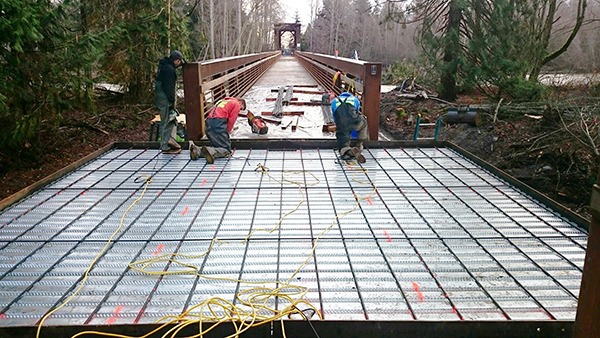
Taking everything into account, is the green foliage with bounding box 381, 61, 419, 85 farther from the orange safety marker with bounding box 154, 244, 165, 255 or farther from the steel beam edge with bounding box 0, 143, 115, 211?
the orange safety marker with bounding box 154, 244, 165, 255

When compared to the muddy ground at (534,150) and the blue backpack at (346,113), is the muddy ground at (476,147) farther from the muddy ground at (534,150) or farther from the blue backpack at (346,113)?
the blue backpack at (346,113)

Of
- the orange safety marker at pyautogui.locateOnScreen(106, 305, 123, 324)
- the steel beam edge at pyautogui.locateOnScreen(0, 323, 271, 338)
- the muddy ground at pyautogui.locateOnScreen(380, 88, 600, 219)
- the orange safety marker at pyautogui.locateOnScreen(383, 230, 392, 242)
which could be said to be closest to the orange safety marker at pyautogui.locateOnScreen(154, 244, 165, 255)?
the orange safety marker at pyautogui.locateOnScreen(106, 305, 123, 324)

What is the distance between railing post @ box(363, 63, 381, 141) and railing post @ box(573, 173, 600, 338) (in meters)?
5.94

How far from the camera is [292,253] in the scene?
3.39m

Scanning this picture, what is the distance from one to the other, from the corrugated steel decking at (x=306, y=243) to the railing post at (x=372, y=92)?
6.45 ft

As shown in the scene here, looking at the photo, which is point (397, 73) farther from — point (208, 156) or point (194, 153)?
point (208, 156)

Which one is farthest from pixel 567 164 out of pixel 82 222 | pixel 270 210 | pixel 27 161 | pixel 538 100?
pixel 27 161

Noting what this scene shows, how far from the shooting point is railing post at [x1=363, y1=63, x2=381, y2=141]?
288 inches

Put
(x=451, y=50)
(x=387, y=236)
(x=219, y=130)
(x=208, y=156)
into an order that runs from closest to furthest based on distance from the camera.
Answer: (x=387, y=236)
(x=208, y=156)
(x=219, y=130)
(x=451, y=50)

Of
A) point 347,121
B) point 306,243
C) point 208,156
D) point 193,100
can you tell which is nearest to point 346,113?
point 347,121

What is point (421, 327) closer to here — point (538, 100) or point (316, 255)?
point (316, 255)

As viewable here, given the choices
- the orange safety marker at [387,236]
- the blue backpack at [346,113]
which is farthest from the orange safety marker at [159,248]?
the blue backpack at [346,113]

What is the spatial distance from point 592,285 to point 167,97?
6.14 metres

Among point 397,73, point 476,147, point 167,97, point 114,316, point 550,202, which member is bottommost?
point 476,147
